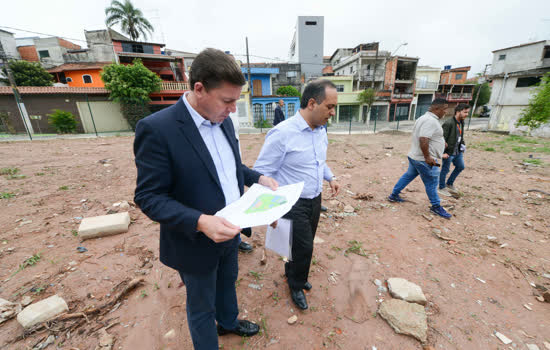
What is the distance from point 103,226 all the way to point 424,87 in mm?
34911

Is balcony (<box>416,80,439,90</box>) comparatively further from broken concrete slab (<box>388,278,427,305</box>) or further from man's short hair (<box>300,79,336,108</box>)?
man's short hair (<box>300,79,336,108</box>)

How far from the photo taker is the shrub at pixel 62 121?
13.8 meters

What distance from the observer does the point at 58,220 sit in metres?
3.38

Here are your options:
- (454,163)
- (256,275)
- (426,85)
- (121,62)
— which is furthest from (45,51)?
(426,85)

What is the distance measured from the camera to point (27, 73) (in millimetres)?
18141

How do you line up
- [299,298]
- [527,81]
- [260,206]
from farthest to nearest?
[527,81] < [299,298] < [260,206]

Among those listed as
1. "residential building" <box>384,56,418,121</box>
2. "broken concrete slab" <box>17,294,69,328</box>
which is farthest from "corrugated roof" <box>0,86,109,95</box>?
"residential building" <box>384,56,418,121</box>

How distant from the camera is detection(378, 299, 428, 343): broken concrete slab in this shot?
5.88 feet

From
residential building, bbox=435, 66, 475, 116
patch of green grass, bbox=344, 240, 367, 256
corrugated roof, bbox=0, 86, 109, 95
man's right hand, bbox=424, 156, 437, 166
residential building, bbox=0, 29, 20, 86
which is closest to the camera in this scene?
patch of green grass, bbox=344, 240, 367, 256

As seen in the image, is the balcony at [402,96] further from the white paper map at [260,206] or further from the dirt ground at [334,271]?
the white paper map at [260,206]

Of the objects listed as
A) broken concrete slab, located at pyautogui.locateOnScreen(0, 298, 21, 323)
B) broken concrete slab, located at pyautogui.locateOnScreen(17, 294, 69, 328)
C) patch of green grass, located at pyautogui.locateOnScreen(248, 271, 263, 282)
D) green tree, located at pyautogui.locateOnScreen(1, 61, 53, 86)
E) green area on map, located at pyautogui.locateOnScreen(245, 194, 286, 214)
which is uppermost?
green tree, located at pyautogui.locateOnScreen(1, 61, 53, 86)

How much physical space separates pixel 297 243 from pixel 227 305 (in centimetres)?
73

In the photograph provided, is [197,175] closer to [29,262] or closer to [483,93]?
[29,262]

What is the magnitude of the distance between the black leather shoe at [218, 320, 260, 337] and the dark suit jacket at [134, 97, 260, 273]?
2.93ft
